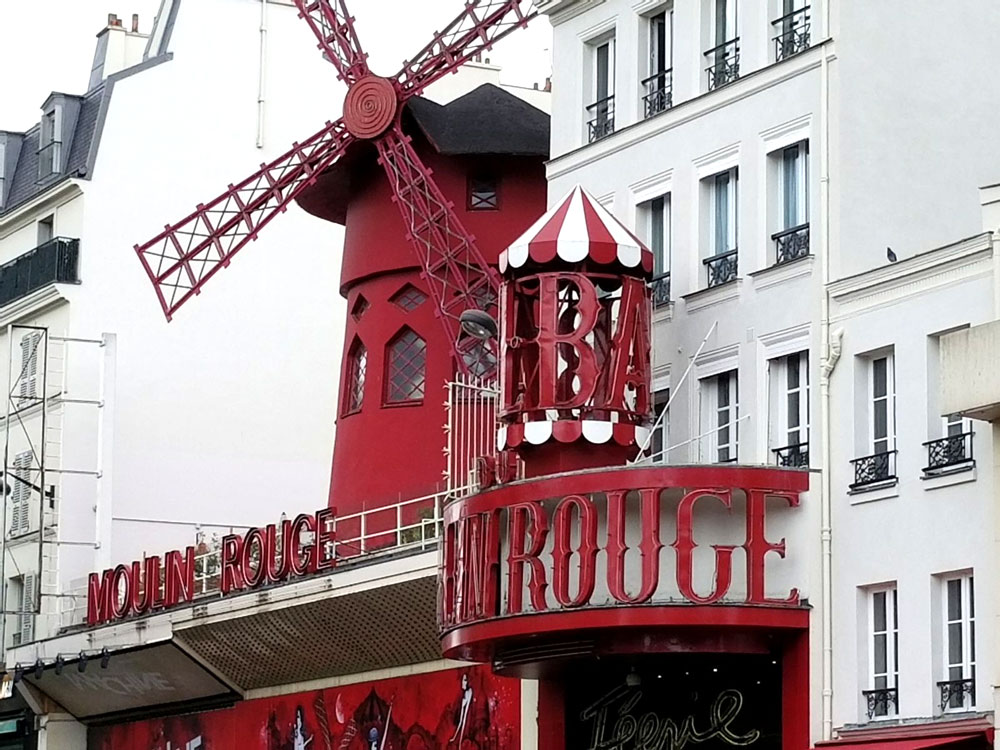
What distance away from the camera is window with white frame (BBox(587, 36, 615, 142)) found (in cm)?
2272

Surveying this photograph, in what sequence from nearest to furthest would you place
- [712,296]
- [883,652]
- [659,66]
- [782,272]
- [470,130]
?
[883,652] < [782,272] < [712,296] < [659,66] < [470,130]

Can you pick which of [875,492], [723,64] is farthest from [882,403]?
[723,64]

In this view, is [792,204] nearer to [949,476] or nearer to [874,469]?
[874,469]

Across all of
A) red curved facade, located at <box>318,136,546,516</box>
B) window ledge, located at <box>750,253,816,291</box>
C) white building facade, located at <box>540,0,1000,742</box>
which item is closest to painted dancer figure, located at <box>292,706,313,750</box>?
red curved facade, located at <box>318,136,546,516</box>

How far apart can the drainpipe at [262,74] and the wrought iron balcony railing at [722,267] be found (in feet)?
50.8

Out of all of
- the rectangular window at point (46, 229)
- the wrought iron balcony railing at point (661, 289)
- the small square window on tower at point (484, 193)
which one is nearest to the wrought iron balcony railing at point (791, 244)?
the wrought iron balcony railing at point (661, 289)

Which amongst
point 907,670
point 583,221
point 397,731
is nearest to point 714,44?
point 583,221

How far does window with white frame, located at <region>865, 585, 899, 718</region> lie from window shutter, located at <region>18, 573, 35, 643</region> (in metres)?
17.4

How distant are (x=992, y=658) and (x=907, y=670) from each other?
42.3 inches

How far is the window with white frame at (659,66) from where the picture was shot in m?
22.0

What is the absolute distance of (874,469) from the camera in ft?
61.6

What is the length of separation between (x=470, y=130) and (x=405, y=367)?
2696mm

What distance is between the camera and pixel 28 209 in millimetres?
35375

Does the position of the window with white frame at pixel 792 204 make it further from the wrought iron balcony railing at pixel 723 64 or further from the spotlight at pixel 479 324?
the spotlight at pixel 479 324
